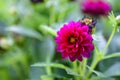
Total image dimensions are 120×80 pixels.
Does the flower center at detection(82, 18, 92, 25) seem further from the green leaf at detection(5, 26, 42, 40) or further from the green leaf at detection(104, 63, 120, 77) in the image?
the green leaf at detection(5, 26, 42, 40)

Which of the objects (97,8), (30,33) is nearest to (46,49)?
(30,33)

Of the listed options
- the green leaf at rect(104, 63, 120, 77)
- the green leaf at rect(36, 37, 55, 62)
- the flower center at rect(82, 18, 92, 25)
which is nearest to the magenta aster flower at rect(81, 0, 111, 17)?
the green leaf at rect(36, 37, 55, 62)

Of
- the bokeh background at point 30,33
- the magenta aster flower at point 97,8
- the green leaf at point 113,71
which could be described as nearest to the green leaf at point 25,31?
the bokeh background at point 30,33

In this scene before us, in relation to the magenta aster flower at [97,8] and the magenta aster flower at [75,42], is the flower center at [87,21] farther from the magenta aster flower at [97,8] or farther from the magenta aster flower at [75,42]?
the magenta aster flower at [97,8]

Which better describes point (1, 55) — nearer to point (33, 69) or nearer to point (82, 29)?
point (33, 69)

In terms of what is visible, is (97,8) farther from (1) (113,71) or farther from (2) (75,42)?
A: (2) (75,42)
